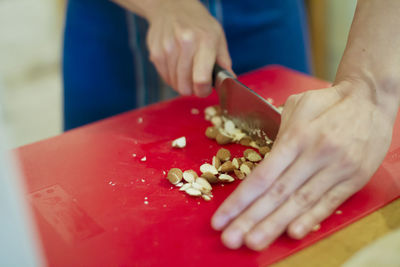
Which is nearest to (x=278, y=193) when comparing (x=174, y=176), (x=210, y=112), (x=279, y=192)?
(x=279, y=192)

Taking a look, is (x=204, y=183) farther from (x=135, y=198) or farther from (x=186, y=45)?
(x=186, y=45)

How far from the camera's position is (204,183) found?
2.50ft

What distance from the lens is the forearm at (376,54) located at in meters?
0.72

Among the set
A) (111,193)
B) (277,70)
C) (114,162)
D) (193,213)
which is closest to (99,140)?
(114,162)

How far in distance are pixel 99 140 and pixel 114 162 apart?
109mm

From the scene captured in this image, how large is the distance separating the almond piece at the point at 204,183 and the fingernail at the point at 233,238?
14cm

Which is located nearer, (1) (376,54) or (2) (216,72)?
(1) (376,54)

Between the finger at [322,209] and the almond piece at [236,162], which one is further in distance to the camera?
the almond piece at [236,162]

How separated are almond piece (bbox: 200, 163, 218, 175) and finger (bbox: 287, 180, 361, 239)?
205 mm

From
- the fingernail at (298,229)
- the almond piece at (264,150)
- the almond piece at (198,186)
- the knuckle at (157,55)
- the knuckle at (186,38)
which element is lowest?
the almond piece at (198,186)

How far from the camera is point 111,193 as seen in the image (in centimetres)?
77

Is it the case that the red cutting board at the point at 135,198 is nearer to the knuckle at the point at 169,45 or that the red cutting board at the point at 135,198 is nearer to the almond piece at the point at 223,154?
the almond piece at the point at 223,154

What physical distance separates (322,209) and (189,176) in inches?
9.6

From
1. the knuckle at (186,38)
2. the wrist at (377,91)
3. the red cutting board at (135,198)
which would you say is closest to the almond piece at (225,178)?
the red cutting board at (135,198)
